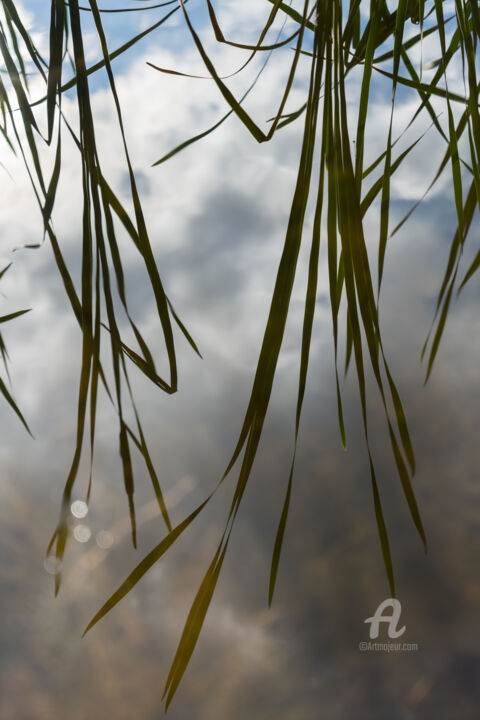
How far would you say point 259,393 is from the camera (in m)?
0.34

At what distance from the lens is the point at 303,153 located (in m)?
0.38

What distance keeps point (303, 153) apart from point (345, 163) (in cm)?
3

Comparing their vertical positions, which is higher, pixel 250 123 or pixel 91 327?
pixel 250 123

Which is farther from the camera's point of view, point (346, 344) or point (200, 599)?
point (346, 344)

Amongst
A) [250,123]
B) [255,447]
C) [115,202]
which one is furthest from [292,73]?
[255,447]

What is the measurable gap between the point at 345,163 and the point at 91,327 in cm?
19

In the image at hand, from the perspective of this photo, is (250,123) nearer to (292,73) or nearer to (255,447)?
(292,73)

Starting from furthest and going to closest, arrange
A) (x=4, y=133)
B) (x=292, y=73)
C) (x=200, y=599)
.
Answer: (x=4, y=133) < (x=292, y=73) < (x=200, y=599)

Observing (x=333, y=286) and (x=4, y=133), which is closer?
(x=333, y=286)

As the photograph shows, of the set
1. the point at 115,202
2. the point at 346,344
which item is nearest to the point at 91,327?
the point at 115,202

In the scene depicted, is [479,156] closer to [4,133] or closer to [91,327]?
[91,327]

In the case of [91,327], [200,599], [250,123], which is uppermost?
[250,123]

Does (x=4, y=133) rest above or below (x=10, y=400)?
above

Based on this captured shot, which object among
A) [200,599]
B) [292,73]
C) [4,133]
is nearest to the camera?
[200,599]
